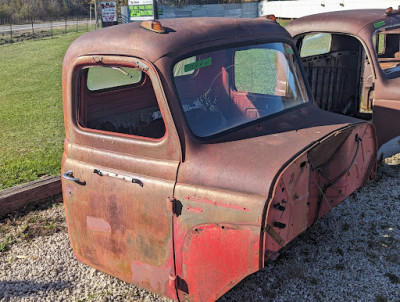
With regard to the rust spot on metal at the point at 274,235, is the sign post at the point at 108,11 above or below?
above

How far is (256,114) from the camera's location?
328 cm

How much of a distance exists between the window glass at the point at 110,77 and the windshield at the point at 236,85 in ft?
1.95

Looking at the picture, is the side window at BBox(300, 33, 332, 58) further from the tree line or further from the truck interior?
the tree line

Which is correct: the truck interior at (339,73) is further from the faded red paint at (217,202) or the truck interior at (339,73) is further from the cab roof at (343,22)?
the faded red paint at (217,202)

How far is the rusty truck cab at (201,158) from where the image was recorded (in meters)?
2.56

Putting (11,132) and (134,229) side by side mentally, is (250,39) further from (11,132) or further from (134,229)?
(11,132)

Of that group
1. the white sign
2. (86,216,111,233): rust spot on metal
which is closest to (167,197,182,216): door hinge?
(86,216,111,233): rust spot on metal

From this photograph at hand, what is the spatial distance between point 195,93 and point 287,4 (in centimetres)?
2563

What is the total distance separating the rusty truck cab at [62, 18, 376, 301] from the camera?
2.56 meters

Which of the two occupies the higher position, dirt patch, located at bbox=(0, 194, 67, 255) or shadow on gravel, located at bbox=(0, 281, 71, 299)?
dirt patch, located at bbox=(0, 194, 67, 255)

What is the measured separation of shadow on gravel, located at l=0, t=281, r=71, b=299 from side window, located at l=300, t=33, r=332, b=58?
4.30 metres

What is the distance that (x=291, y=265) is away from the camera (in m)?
3.74

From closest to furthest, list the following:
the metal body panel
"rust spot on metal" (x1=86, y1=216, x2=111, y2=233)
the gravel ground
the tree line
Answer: "rust spot on metal" (x1=86, y1=216, x2=111, y2=233)
the gravel ground
the metal body panel
the tree line

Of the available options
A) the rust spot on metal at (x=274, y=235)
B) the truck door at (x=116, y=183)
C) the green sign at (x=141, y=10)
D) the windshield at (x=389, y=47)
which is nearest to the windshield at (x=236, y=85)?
the truck door at (x=116, y=183)
